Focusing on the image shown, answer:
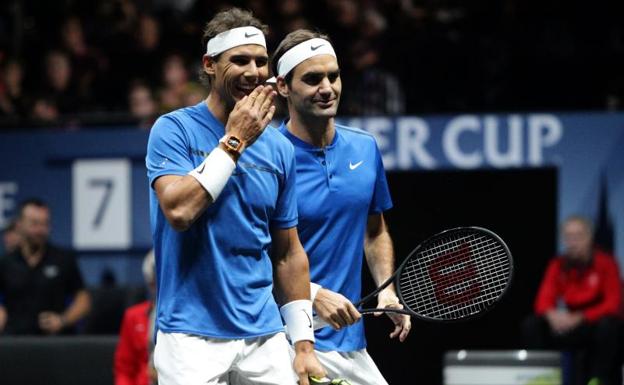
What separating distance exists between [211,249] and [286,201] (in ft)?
1.30

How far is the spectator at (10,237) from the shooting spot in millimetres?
10117

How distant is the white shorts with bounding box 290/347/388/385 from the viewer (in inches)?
201

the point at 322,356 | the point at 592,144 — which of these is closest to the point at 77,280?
the point at 592,144

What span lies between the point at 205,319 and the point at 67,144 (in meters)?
6.21

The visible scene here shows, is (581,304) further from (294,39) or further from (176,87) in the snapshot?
(294,39)

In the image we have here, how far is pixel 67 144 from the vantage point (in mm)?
10180

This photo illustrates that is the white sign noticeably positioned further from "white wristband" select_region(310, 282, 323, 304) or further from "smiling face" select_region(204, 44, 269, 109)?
"smiling face" select_region(204, 44, 269, 109)

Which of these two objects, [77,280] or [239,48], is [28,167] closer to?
[77,280]

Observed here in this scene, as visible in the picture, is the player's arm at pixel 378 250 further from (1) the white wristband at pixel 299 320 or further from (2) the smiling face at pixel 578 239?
(2) the smiling face at pixel 578 239

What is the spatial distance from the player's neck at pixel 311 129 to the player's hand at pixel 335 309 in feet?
2.13

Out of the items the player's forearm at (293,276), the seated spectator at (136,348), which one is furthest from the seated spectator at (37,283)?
the player's forearm at (293,276)

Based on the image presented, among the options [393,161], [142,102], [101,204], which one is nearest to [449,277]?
[393,161]

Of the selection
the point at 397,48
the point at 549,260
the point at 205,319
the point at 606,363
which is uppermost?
the point at 397,48

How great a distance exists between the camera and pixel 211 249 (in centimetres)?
419
